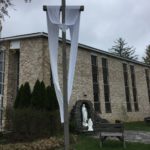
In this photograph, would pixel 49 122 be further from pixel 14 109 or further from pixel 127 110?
pixel 127 110

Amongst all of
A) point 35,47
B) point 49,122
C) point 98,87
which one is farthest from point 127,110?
point 49,122

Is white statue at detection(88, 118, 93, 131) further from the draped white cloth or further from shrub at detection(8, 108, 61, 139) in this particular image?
the draped white cloth

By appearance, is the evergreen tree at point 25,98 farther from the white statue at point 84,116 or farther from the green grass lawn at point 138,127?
the green grass lawn at point 138,127

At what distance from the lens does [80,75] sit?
2089cm

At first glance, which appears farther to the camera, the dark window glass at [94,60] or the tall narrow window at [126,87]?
the tall narrow window at [126,87]

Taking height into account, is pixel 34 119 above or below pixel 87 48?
below

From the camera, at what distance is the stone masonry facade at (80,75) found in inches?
707

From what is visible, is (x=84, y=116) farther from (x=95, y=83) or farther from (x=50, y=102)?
(x=50, y=102)

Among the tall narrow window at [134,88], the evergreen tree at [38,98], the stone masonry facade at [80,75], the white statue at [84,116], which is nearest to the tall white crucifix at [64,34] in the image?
the evergreen tree at [38,98]

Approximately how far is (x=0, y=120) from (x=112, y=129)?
8528mm

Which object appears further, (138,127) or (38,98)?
(138,127)

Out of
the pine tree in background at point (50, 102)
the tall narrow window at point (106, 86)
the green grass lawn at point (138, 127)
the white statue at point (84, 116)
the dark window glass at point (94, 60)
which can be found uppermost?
the dark window glass at point (94, 60)

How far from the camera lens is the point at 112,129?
1150cm

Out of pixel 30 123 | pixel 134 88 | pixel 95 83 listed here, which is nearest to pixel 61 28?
pixel 30 123
